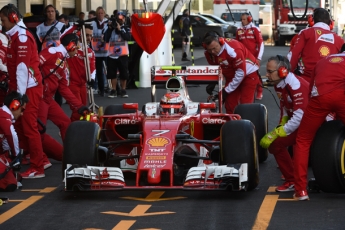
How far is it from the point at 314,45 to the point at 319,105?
3403 mm

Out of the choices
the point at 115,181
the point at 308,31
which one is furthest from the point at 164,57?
the point at 115,181

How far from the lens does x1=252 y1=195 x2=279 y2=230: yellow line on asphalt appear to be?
7.68 meters

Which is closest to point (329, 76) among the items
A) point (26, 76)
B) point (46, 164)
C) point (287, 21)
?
point (26, 76)

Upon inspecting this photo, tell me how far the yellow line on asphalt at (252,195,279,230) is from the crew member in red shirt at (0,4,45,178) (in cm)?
300

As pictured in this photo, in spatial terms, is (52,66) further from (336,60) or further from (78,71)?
(336,60)

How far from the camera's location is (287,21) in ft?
136

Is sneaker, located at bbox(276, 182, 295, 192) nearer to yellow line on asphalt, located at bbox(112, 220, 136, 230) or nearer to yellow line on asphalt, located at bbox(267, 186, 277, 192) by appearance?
yellow line on asphalt, located at bbox(267, 186, 277, 192)

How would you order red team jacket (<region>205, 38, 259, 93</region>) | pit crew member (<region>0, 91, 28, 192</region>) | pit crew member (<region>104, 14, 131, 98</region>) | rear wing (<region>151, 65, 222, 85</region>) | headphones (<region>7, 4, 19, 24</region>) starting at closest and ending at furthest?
pit crew member (<region>0, 91, 28, 192</region>)
headphones (<region>7, 4, 19, 24</region>)
rear wing (<region>151, 65, 222, 85</region>)
red team jacket (<region>205, 38, 259, 93</region>)
pit crew member (<region>104, 14, 131, 98</region>)

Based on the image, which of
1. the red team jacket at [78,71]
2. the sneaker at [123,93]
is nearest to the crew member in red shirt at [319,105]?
the red team jacket at [78,71]

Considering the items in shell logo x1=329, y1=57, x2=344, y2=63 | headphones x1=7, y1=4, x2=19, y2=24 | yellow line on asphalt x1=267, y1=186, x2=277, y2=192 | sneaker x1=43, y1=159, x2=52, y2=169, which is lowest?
sneaker x1=43, y1=159, x2=52, y2=169

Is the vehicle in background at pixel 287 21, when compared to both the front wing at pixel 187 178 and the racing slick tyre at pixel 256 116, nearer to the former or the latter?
the racing slick tyre at pixel 256 116

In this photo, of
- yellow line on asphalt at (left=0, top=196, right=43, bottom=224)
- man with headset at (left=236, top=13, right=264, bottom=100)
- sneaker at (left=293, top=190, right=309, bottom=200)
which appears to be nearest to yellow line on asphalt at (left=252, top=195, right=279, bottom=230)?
sneaker at (left=293, top=190, right=309, bottom=200)

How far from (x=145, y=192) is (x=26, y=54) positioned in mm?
2267

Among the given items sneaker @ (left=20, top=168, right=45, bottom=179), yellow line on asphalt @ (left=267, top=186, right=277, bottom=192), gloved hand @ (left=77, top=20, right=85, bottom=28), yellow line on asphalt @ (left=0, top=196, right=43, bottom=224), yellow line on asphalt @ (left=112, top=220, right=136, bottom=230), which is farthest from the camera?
gloved hand @ (left=77, top=20, right=85, bottom=28)
